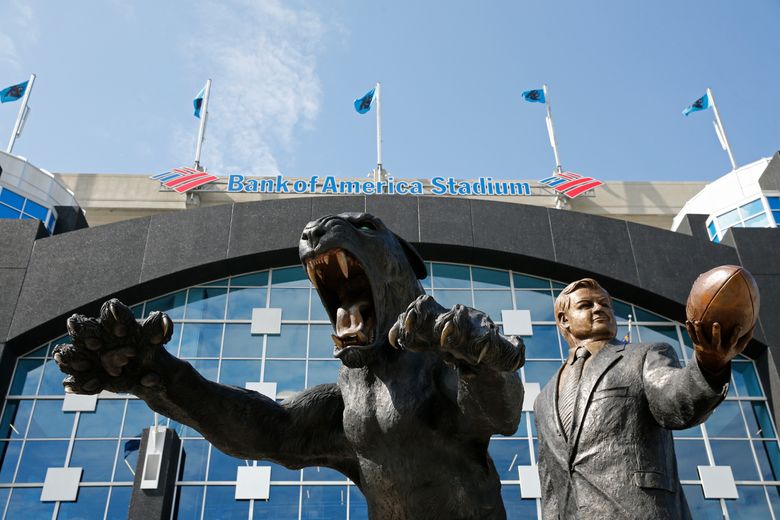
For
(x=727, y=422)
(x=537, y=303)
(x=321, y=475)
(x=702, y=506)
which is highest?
(x=537, y=303)

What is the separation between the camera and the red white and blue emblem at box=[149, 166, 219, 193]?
31844 millimetres

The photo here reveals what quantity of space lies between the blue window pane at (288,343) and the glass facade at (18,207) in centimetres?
1275

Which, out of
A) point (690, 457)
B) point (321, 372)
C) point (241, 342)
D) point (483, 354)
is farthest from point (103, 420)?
point (483, 354)

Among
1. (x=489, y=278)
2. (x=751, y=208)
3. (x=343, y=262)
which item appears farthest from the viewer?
(x=751, y=208)

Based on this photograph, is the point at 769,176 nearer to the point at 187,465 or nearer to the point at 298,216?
the point at 298,216

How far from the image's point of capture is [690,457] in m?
18.4

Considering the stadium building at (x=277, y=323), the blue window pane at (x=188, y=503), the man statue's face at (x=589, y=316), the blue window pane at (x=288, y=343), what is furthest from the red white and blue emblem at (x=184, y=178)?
the man statue's face at (x=589, y=316)

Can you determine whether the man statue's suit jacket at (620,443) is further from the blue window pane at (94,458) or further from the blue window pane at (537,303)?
the blue window pane at (537,303)

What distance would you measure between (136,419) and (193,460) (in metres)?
1.98

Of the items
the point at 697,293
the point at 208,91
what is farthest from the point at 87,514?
the point at 208,91

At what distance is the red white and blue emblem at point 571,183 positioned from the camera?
3216 centimetres

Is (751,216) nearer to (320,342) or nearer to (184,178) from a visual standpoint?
(320,342)

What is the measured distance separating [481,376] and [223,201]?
31707 mm

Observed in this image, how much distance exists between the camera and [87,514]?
17.5 meters
